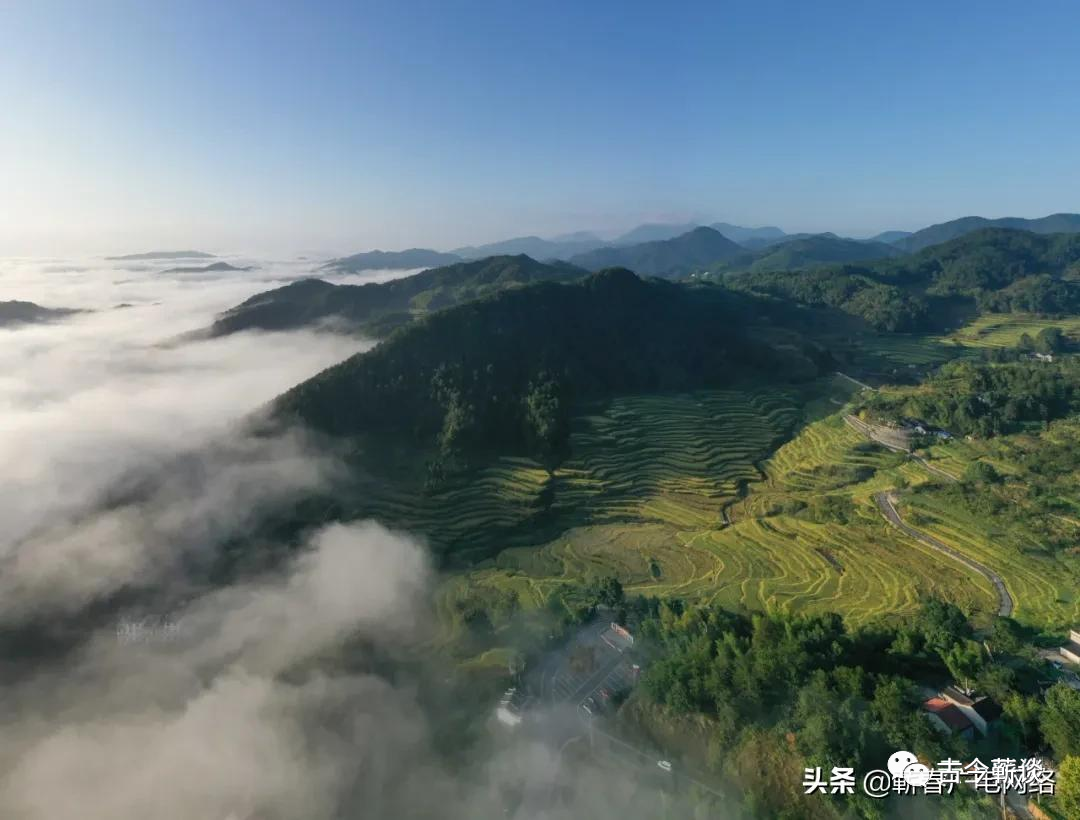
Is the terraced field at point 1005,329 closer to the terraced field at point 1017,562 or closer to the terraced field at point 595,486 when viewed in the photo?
the terraced field at point 595,486

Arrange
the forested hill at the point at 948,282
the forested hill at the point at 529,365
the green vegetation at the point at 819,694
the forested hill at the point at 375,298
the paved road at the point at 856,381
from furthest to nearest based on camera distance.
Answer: the forested hill at the point at 948,282, the forested hill at the point at 375,298, the paved road at the point at 856,381, the forested hill at the point at 529,365, the green vegetation at the point at 819,694

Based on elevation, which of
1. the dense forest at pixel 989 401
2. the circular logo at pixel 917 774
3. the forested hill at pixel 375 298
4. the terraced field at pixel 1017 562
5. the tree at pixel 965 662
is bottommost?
the terraced field at pixel 1017 562

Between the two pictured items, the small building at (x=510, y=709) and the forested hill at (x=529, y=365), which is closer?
the small building at (x=510, y=709)

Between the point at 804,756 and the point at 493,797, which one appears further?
the point at 493,797

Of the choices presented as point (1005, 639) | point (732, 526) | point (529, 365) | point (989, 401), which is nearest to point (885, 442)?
point (989, 401)

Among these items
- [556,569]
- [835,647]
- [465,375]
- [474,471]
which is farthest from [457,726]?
[465,375]

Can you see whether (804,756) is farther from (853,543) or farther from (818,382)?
(818,382)

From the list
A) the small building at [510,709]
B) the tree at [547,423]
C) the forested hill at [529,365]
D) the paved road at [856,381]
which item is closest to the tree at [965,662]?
the small building at [510,709]

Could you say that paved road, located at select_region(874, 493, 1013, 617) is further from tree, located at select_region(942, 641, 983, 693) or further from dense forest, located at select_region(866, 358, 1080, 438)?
dense forest, located at select_region(866, 358, 1080, 438)
